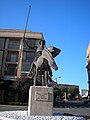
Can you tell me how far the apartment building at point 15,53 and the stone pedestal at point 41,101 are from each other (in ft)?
104

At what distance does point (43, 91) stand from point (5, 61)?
35.8m

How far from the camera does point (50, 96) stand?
1208 cm

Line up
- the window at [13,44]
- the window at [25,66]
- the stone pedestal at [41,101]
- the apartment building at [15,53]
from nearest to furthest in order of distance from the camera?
the stone pedestal at [41,101] → the window at [25,66] → the apartment building at [15,53] → the window at [13,44]

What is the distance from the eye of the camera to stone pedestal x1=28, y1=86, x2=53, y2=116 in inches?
463

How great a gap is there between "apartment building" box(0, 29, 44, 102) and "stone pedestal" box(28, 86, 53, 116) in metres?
31.7

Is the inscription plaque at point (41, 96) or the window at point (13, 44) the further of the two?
the window at point (13, 44)

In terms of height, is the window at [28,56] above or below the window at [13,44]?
below

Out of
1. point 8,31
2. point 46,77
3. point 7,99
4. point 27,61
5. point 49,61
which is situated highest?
point 8,31

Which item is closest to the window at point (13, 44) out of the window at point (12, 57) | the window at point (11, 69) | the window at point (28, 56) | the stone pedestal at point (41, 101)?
the window at point (12, 57)

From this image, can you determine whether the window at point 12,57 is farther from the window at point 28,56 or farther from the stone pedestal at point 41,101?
the stone pedestal at point 41,101

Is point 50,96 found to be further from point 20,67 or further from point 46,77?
point 20,67

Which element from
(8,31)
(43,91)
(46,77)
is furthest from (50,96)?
(8,31)

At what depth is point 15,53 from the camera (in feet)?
157

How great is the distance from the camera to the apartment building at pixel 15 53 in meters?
44.9
